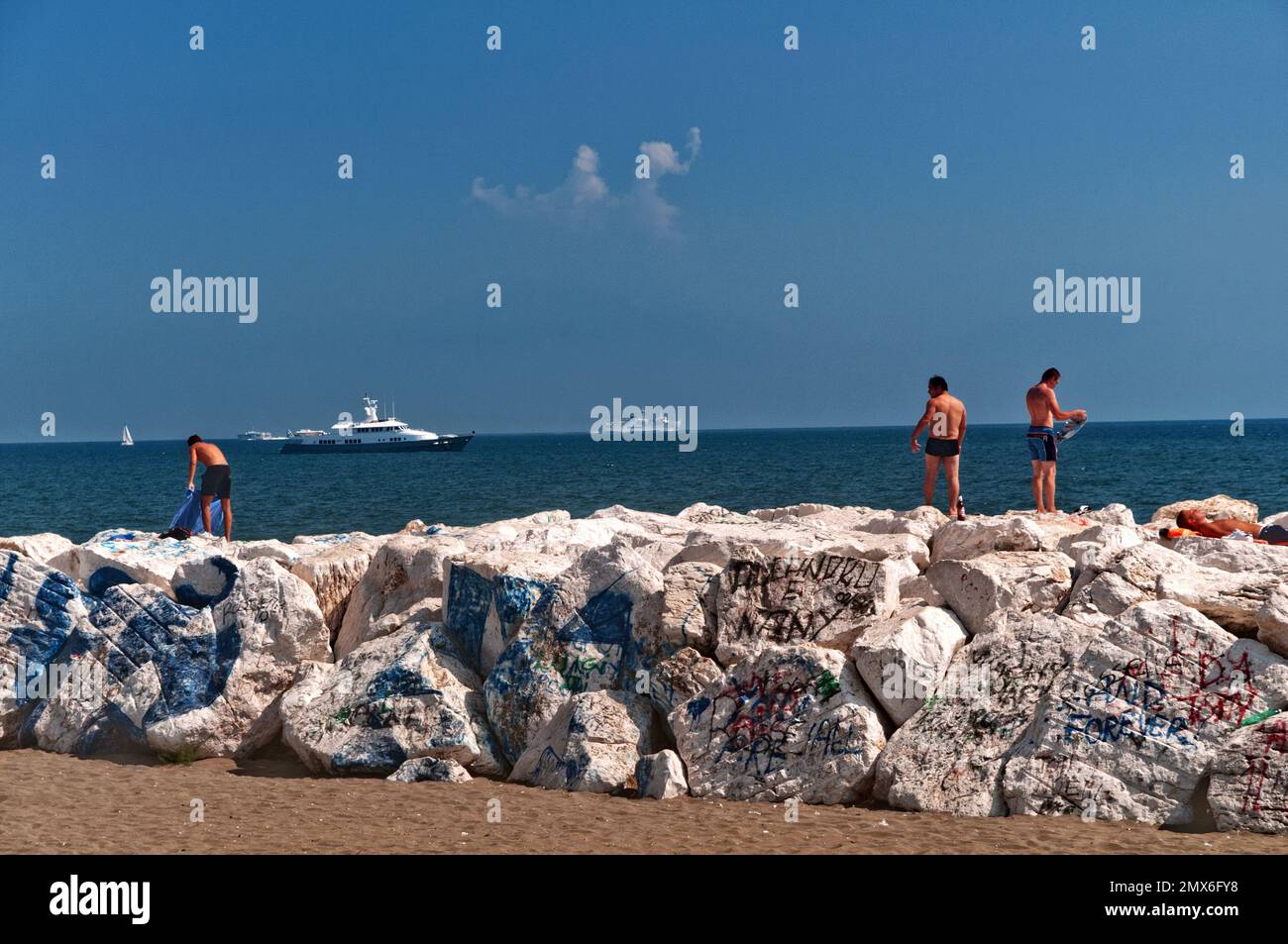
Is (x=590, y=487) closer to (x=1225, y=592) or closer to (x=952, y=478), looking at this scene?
(x=952, y=478)

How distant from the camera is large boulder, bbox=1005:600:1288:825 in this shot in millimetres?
5406

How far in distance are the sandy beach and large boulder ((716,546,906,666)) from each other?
1.11 meters

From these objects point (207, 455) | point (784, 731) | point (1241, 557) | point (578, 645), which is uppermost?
point (207, 455)

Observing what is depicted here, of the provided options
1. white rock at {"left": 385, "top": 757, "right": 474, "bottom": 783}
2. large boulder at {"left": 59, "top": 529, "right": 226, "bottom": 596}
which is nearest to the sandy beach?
white rock at {"left": 385, "top": 757, "right": 474, "bottom": 783}

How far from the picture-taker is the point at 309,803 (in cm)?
608

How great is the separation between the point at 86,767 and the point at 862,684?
4.94 metres

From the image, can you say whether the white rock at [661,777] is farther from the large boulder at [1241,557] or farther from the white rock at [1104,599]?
the large boulder at [1241,557]

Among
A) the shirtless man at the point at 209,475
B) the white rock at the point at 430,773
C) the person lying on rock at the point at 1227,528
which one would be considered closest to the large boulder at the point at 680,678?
the white rock at the point at 430,773

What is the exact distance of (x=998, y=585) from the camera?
6.63 m

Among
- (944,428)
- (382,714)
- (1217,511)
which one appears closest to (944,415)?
(944,428)

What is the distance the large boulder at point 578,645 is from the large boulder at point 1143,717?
7.50 feet

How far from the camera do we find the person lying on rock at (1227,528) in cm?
909

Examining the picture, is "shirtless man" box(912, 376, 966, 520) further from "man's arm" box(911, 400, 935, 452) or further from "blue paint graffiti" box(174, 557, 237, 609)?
"blue paint graffiti" box(174, 557, 237, 609)

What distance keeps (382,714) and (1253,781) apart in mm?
4776
